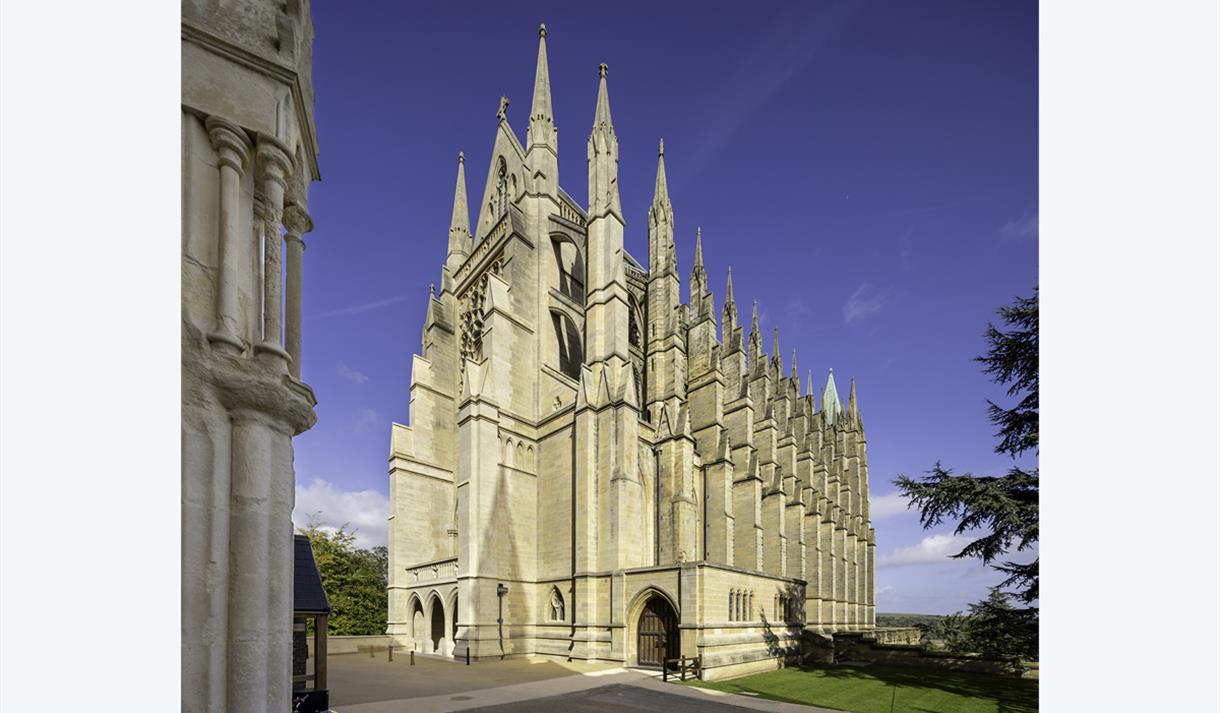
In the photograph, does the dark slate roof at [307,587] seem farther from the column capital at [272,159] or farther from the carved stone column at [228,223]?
the column capital at [272,159]

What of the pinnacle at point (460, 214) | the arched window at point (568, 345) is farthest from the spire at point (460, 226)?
the arched window at point (568, 345)

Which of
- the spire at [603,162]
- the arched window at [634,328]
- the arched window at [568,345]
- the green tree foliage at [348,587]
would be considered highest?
the spire at [603,162]

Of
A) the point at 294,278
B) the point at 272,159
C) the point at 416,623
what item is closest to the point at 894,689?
the point at 294,278

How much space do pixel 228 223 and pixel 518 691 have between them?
15.6 meters

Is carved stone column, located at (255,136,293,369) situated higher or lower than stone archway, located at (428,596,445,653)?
higher

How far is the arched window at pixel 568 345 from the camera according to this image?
32531mm

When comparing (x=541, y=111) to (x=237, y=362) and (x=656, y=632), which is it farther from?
(x=237, y=362)

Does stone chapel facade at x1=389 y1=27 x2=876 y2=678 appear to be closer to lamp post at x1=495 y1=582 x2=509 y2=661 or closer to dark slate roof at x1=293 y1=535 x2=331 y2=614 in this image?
lamp post at x1=495 y1=582 x2=509 y2=661

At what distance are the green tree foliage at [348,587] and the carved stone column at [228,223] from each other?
35460mm

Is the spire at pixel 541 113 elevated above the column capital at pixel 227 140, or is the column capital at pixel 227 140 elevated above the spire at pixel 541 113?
the spire at pixel 541 113

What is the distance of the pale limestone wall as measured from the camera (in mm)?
4129

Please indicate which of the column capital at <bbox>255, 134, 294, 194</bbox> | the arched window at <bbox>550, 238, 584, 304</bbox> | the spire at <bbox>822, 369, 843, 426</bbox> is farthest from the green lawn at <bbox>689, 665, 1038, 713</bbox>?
the spire at <bbox>822, 369, 843, 426</bbox>

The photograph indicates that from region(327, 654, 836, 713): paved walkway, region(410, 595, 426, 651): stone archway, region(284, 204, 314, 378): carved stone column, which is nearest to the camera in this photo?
region(284, 204, 314, 378): carved stone column

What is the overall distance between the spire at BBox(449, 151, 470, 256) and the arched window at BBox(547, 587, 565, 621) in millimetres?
22453
